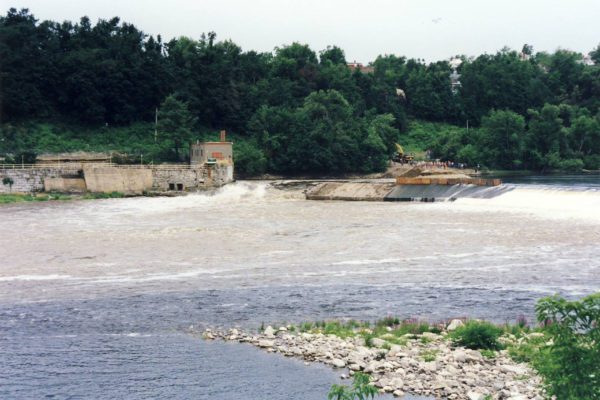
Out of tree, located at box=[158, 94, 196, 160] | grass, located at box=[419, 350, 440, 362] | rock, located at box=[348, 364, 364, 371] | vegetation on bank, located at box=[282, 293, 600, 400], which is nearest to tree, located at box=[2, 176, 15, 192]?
tree, located at box=[158, 94, 196, 160]

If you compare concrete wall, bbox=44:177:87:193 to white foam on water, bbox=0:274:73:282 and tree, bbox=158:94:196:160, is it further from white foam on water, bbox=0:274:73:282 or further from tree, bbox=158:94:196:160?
white foam on water, bbox=0:274:73:282

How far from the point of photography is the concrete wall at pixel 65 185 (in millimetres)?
75875

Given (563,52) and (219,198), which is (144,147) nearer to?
(219,198)

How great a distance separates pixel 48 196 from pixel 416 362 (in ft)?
198

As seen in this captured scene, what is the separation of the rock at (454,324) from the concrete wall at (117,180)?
191 ft

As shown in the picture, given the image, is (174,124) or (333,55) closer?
(174,124)

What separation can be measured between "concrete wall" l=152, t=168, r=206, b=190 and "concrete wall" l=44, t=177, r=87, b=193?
24.7 feet

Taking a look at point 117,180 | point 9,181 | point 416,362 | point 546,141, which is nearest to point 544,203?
point 117,180

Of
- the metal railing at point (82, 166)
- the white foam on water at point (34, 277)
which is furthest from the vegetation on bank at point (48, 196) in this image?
the white foam on water at point (34, 277)

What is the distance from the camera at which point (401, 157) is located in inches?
4614

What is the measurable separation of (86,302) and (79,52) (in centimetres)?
8349

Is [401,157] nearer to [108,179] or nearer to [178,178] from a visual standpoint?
[178,178]

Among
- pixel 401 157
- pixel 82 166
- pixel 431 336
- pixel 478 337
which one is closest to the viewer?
pixel 478 337

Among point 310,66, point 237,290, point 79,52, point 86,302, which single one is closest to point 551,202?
point 237,290
